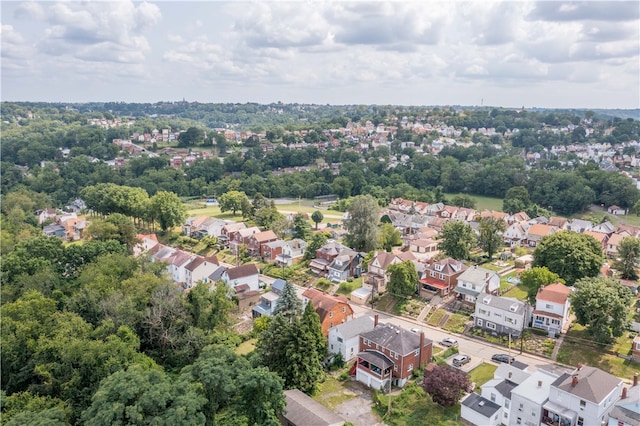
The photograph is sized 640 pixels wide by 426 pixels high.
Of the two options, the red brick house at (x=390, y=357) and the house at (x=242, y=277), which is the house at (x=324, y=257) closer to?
the house at (x=242, y=277)

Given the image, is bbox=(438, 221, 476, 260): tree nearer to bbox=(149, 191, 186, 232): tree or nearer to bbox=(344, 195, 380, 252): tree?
bbox=(344, 195, 380, 252): tree

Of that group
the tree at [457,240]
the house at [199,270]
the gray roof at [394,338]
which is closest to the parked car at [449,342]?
the gray roof at [394,338]

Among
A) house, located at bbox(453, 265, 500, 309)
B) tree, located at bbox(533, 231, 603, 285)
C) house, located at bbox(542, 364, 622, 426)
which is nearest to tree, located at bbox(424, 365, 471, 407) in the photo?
house, located at bbox(542, 364, 622, 426)

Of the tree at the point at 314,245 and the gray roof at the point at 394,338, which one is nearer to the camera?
the gray roof at the point at 394,338

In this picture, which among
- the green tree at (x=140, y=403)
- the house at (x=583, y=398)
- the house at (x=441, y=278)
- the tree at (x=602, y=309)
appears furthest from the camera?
the house at (x=441, y=278)

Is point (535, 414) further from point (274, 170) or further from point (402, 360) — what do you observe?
point (274, 170)

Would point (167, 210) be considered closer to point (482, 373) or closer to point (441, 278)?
point (441, 278)

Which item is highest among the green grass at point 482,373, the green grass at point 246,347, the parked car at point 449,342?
the green grass at point 482,373
